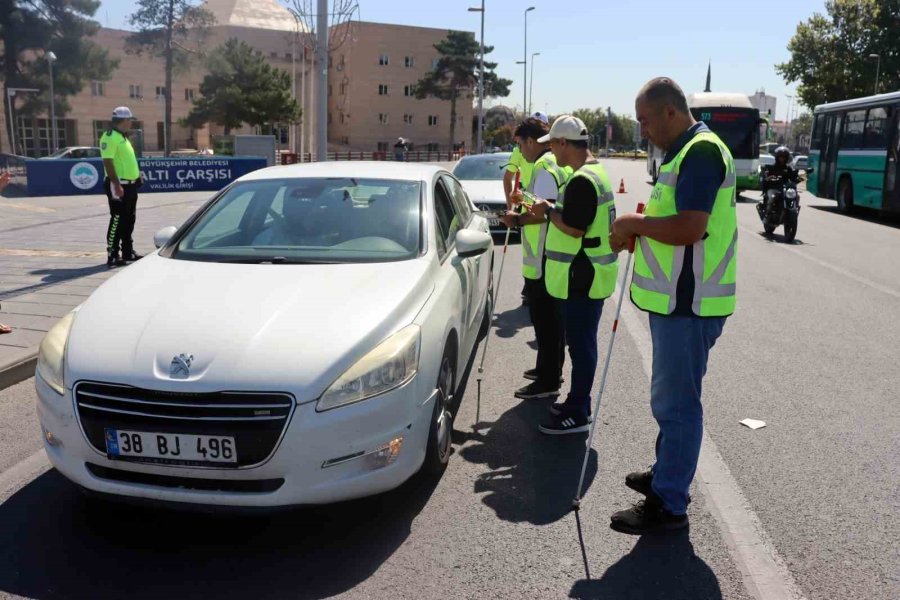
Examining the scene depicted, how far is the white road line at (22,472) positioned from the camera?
3941 mm

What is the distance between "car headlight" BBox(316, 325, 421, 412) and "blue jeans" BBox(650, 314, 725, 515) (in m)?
1.05

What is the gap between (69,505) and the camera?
376 cm

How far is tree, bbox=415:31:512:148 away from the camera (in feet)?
268

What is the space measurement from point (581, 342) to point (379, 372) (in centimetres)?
171

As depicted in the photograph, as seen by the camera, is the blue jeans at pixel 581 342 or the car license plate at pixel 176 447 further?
the blue jeans at pixel 581 342

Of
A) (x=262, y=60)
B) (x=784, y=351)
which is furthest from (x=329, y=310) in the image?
(x=262, y=60)

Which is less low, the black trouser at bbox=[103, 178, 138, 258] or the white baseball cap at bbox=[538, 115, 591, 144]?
the white baseball cap at bbox=[538, 115, 591, 144]

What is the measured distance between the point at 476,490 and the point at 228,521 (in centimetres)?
119

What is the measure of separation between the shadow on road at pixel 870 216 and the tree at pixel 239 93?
4982 cm

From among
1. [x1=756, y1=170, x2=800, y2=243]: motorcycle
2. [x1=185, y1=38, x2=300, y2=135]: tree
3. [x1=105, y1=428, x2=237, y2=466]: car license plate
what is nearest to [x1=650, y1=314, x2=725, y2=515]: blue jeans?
[x1=105, y1=428, x2=237, y2=466]: car license plate

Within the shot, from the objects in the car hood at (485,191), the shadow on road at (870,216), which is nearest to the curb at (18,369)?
the car hood at (485,191)

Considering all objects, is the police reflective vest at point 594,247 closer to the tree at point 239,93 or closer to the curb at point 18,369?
the curb at point 18,369

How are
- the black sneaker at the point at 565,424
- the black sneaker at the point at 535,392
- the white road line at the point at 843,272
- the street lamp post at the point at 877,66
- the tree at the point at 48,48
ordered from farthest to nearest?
1. the tree at the point at 48,48
2. the street lamp post at the point at 877,66
3. the white road line at the point at 843,272
4. the black sneaker at the point at 535,392
5. the black sneaker at the point at 565,424

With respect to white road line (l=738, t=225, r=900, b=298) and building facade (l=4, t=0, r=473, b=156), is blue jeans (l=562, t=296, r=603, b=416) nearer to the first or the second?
white road line (l=738, t=225, r=900, b=298)
